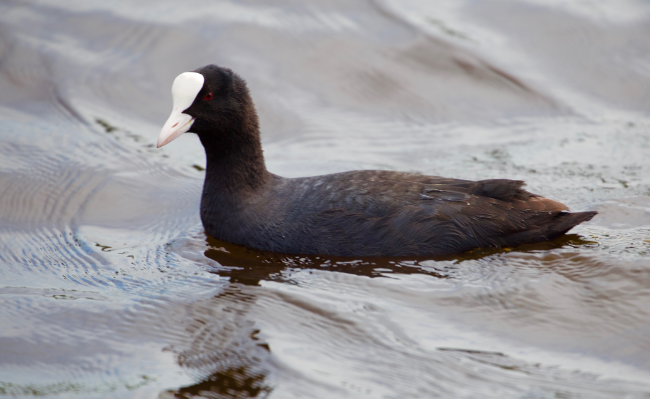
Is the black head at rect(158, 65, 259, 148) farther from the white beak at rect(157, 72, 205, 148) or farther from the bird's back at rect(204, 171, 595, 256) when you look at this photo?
the bird's back at rect(204, 171, 595, 256)

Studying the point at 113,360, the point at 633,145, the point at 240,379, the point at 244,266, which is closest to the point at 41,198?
the point at 244,266

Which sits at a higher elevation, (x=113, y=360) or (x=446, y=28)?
(x=446, y=28)

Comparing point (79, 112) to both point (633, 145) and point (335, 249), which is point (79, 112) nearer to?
point (335, 249)

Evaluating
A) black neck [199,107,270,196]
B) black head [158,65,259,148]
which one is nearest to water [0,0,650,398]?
black neck [199,107,270,196]

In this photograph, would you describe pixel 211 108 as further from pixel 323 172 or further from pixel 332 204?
pixel 323 172

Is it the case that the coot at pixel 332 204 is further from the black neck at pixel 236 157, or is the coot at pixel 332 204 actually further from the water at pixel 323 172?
the water at pixel 323 172

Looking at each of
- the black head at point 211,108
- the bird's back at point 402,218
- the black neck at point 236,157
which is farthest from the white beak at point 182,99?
the bird's back at point 402,218

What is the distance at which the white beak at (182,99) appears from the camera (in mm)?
4629

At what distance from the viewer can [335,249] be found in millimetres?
4449

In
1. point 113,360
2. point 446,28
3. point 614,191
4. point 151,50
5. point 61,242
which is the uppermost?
point 446,28

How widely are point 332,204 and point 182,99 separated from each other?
1.23 metres

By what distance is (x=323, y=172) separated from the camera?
6.13 metres

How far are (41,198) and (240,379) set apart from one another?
3.09 metres

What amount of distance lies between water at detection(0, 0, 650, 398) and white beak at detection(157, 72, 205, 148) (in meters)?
0.83
